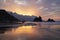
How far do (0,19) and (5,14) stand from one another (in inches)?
627

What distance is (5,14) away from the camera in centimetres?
15175

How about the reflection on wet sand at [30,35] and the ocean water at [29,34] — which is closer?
the reflection on wet sand at [30,35]

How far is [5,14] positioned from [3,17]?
8093mm

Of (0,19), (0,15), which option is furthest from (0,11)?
(0,19)

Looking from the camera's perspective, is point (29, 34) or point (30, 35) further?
point (29, 34)

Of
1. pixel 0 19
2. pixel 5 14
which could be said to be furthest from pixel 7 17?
pixel 0 19

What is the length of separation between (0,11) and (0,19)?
1653 centimetres

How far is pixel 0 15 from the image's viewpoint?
147250mm

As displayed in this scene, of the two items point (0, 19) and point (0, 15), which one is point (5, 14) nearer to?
point (0, 15)

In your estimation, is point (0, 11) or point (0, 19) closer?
point (0, 19)

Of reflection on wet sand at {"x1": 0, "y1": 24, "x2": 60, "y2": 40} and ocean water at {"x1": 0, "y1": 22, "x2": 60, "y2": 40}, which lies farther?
ocean water at {"x1": 0, "y1": 22, "x2": 60, "y2": 40}

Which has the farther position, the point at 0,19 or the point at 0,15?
the point at 0,15

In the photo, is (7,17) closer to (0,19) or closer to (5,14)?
(5,14)

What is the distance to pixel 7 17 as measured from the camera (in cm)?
15075
